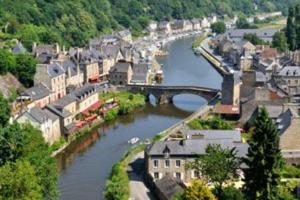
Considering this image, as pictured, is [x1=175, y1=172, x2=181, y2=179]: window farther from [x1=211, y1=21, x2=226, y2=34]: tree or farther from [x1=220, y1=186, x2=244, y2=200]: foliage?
[x1=211, y1=21, x2=226, y2=34]: tree

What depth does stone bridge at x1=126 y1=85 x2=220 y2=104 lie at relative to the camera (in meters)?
61.8

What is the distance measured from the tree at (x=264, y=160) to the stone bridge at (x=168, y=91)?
31516mm

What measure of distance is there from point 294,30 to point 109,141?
50712 millimetres

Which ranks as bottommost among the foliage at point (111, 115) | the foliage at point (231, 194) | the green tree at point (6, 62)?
the foliage at point (231, 194)

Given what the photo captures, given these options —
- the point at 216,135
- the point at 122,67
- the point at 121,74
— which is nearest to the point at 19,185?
the point at 216,135

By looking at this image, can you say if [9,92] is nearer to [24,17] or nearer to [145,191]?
[145,191]

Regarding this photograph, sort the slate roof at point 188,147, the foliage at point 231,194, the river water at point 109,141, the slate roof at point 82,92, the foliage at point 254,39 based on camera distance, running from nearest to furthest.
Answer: the foliage at point 231,194
the slate roof at point 188,147
the river water at point 109,141
the slate roof at point 82,92
the foliage at point 254,39

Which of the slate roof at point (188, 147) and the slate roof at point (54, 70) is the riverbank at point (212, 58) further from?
the slate roof at point (188, 147)

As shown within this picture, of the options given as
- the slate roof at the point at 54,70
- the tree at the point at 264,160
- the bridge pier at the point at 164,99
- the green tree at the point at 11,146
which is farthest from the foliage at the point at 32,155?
the bridge pier at the point at 164,99

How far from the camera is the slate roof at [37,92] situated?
2082 inches

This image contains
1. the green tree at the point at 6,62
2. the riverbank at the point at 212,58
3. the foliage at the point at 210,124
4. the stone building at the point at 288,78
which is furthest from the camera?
the riverbank at the point at 212,58

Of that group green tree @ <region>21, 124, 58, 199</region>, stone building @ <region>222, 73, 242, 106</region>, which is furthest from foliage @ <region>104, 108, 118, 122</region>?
green tree @ <region>21, 124, 58, 199</region>

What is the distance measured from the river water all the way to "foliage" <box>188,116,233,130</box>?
13.2ft

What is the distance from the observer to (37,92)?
177 feet
